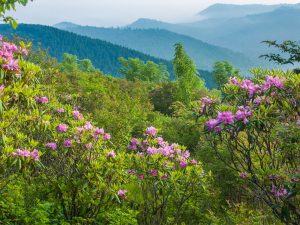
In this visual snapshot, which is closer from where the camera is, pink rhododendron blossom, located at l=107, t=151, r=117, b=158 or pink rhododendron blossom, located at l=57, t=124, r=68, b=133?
pink rhododendron blossom, located at l=107, t=151, r=117, b=158

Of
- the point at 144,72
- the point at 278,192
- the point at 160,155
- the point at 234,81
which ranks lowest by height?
the point at 144,72

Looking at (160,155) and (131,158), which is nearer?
(160,155)

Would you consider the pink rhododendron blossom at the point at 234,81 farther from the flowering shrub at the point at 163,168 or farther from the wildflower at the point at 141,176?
the wildflower at the point at 141,176

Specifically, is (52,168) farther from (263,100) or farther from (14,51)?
(263,100)

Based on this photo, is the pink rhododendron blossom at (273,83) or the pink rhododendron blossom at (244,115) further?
the pink rhododendron blossom at (273,83)

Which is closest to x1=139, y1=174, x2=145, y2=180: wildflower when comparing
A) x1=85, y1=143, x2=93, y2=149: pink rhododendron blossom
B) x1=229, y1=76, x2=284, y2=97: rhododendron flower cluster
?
x1=85, y1=143, x2=93, y2=149: pink rhododendron blossom

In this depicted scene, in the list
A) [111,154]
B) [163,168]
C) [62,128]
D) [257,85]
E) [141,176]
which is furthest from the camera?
[141,176]

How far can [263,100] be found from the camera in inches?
265

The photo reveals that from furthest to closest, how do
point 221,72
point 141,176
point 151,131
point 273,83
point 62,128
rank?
point 221,72 → point 151,131 → point 141,176 → point 62,128 → point 273,83

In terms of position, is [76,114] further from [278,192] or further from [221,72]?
[221,72]

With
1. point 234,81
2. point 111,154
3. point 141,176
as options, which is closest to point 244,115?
point 234,81

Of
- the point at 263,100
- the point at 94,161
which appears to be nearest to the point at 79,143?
the point at 94,161

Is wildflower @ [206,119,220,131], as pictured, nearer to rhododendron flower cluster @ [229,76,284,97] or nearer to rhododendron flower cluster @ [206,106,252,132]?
rhododendron flower cluster @ [206,106,252,132]

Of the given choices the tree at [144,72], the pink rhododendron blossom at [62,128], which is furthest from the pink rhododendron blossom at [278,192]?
the tree at [144,72]
